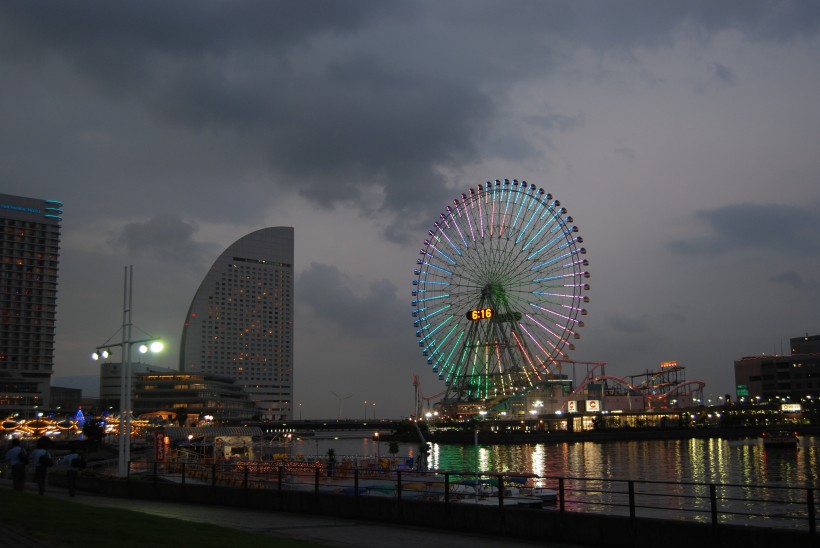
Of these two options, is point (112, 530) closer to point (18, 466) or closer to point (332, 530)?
point (332, 530)

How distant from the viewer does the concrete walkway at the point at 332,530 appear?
787 inches

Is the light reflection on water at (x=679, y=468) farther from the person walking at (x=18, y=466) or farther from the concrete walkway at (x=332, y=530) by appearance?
the person walking at (x=18, y=466)

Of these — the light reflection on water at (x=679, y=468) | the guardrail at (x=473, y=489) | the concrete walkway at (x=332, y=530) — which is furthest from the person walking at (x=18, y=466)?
the light reflection on water at (x=679, y=468)

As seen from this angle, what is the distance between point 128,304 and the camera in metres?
44.7

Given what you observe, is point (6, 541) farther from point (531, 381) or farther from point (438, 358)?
point (531, 381)

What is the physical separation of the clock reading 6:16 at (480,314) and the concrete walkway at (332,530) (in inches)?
4142

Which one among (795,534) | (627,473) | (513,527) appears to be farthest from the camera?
(627,473)

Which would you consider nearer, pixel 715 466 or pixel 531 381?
pixel 715 466

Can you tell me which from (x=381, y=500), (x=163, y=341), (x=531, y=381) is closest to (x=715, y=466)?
(x=531, y=381)

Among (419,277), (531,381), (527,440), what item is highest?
(419,277)

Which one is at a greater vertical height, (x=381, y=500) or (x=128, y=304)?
(x=128, y=304)

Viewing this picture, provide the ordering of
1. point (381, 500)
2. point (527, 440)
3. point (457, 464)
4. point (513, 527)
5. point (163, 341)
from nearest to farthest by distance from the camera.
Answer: point (513, 527) < point (381, 500) < point (163, 341) < point (457, 464) < point (527, 440)

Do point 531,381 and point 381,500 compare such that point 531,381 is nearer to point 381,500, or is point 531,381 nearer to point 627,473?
point 627,473

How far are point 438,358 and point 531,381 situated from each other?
18.9 m
